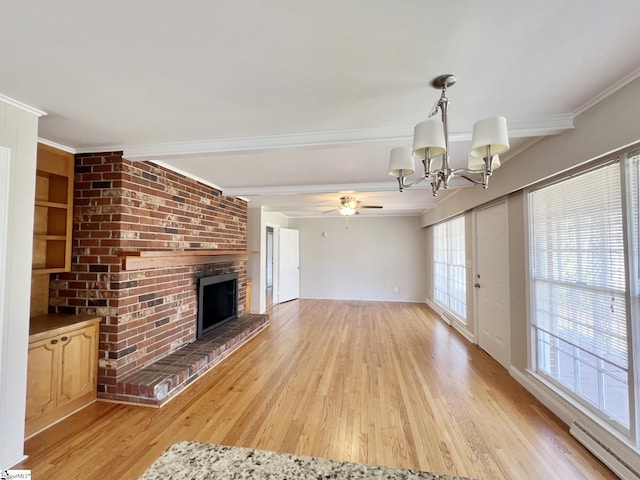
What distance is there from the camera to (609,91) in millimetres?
1659

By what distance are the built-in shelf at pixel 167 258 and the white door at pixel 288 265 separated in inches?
107

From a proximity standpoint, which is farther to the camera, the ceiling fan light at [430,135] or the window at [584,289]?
the window at [584,289]

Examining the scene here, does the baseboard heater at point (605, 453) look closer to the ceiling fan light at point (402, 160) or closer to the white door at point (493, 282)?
the white door at point (493, 282)

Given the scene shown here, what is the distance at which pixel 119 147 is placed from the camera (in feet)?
8.45

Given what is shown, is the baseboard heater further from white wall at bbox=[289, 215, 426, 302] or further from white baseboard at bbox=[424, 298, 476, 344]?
white wall at bbox=[289, 215, 426, 302]

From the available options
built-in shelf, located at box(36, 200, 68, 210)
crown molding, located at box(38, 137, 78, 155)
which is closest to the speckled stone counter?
built-in shelf, located at box(36, 200, 68, 210)

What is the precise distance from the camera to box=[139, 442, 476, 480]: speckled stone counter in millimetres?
654

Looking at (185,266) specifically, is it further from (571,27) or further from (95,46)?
(571,27)

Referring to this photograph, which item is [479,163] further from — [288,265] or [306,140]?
[288,265]

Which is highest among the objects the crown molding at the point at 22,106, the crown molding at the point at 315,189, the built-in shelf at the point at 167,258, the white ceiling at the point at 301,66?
the white ceiling at the point at 301,66

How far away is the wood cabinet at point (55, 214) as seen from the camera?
8.11ft

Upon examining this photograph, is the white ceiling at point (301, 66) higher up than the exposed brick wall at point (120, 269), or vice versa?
the white ceiling at point (301, 66)

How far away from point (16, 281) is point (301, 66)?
2198mm

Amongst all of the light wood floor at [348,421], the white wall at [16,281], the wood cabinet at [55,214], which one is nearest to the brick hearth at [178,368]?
the light wood floor at [348,421]
